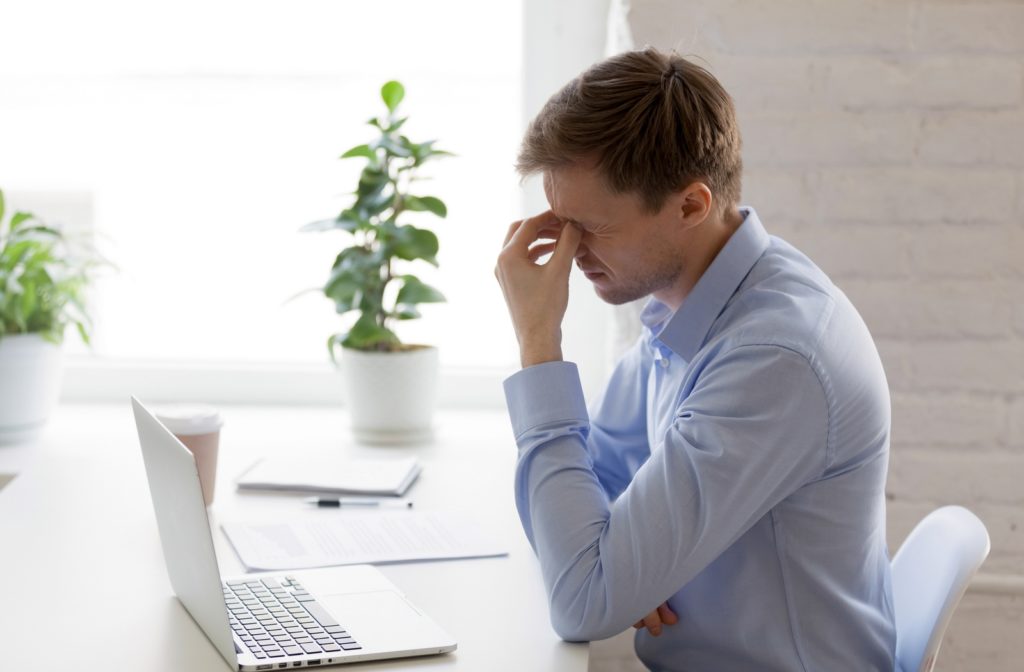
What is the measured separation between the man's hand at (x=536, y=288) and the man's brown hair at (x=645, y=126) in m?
0.12

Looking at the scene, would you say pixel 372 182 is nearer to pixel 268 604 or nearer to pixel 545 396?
pixel 545 396

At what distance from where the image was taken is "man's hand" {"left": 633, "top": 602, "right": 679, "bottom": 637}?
1338mm

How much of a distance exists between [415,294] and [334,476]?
42 centimetres

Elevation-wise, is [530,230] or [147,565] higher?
[530,230]

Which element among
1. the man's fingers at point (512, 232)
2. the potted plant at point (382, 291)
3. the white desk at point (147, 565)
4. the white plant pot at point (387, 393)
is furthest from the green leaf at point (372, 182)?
the man's fingers at point (512, 232)

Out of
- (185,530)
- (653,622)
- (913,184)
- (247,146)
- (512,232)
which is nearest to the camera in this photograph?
(185,530)

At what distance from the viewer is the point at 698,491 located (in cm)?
121

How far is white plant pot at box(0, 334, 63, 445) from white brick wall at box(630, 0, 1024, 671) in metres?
1.15

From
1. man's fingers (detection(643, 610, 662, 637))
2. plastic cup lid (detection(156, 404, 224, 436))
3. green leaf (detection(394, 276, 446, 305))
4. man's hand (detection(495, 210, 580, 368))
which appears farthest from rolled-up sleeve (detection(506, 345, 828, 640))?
green leaf (detection(394, 276, 446, 305))

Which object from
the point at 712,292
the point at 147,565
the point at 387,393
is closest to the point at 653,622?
the point at 712,292

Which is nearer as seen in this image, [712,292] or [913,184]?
[712,292]

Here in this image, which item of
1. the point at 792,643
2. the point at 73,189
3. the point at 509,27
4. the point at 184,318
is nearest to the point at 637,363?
the point at 792,643

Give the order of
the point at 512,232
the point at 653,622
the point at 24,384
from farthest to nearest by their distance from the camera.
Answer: the point at 24,384 < the point at 512,232 < the point at 653,622

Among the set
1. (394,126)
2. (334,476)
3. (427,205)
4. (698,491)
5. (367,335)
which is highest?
(394,126)
